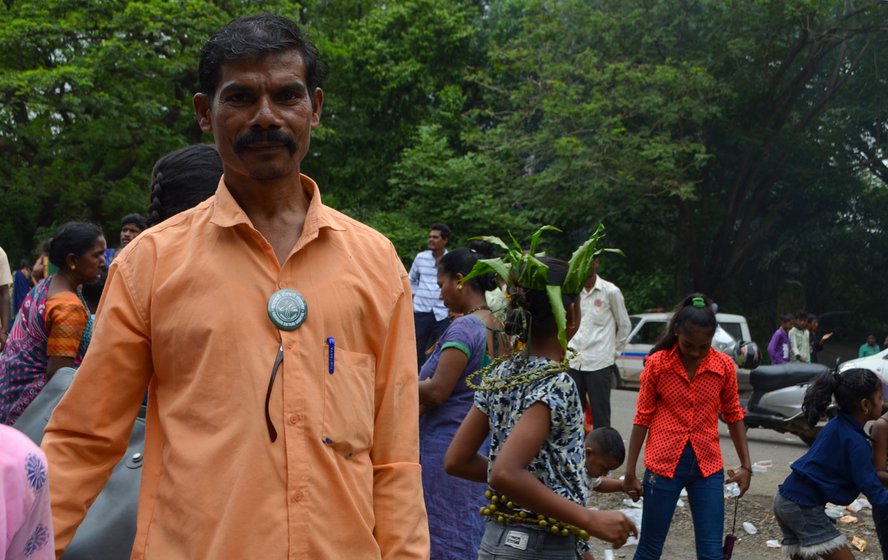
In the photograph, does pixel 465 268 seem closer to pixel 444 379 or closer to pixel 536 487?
pixel 444 379

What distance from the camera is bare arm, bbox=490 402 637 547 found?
129 inches

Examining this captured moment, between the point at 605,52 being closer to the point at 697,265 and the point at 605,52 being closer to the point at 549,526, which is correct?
the point at 697,265

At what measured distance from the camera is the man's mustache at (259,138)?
223cm

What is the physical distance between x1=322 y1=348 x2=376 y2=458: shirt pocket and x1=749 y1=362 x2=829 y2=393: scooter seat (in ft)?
36.7

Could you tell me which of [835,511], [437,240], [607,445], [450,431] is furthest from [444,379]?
[437,240]

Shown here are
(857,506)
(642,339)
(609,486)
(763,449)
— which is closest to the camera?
(609,486)

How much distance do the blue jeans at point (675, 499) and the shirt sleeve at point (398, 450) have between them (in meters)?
3.63

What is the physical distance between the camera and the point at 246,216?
7.28 feet

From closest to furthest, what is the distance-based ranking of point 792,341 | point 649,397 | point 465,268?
point 465,268, point 649,397, point 792,341

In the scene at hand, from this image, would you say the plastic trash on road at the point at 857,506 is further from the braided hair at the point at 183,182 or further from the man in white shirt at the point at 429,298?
the braided hair at the point at 183,182

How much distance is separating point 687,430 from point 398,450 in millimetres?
3778

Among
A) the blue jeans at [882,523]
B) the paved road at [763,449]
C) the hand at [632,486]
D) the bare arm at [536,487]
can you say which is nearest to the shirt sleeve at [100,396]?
the bare arm at [536,487]

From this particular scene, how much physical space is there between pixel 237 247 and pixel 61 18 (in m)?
21.6

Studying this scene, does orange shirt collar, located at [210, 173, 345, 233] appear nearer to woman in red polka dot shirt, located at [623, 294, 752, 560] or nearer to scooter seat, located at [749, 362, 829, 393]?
woman in red polka dot shirt, located at [623, 294, 752, 560]
